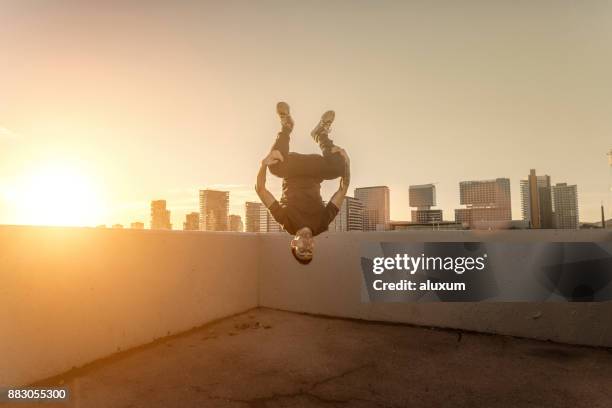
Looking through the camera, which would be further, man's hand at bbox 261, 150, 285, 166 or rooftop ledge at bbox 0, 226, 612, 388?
man's hand at bbox 261, 150, 285, 166

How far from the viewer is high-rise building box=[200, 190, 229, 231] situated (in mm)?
65125

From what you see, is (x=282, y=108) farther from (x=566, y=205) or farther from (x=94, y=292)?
(x=566, y=205)

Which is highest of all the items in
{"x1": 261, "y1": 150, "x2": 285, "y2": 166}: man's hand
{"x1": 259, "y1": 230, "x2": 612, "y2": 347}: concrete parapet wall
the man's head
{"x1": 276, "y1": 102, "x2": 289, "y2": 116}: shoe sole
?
{"x1": 276, "y1": 102, "x2": 289, "y2": 116}: shoe sole

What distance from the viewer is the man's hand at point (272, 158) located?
506 centimetres

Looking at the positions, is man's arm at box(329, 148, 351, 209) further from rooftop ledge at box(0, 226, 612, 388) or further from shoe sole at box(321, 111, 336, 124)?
rooftop ledge at box(0, 226, 612, 388)

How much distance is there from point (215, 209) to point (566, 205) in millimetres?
83667

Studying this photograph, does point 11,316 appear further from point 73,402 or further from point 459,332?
point 459,332

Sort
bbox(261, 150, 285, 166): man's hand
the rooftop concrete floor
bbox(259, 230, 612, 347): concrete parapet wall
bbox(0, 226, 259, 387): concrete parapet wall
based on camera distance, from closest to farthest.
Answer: the rooftop concrete floor → bbox(0, 226, 259, 387): concrete parapet wall → bbox(261, 150, 285, 166): man's hand → bbox(259, 230, 612, 347): concrete parapet wall

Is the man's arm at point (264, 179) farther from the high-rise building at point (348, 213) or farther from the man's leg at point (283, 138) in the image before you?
the high-rise building at point (348, 213)

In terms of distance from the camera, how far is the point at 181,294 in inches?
288

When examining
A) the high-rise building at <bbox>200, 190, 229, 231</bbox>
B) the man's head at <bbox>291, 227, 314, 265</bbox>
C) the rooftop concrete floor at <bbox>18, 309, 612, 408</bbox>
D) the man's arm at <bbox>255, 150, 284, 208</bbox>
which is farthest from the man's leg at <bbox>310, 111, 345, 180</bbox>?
the high-rise building at <bbox>200, 190, 229, 231</bbox>

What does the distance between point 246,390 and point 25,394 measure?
244cm

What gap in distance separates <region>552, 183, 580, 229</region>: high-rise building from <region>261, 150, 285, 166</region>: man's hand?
104 m

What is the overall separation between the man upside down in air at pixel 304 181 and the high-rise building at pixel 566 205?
4077 inches
